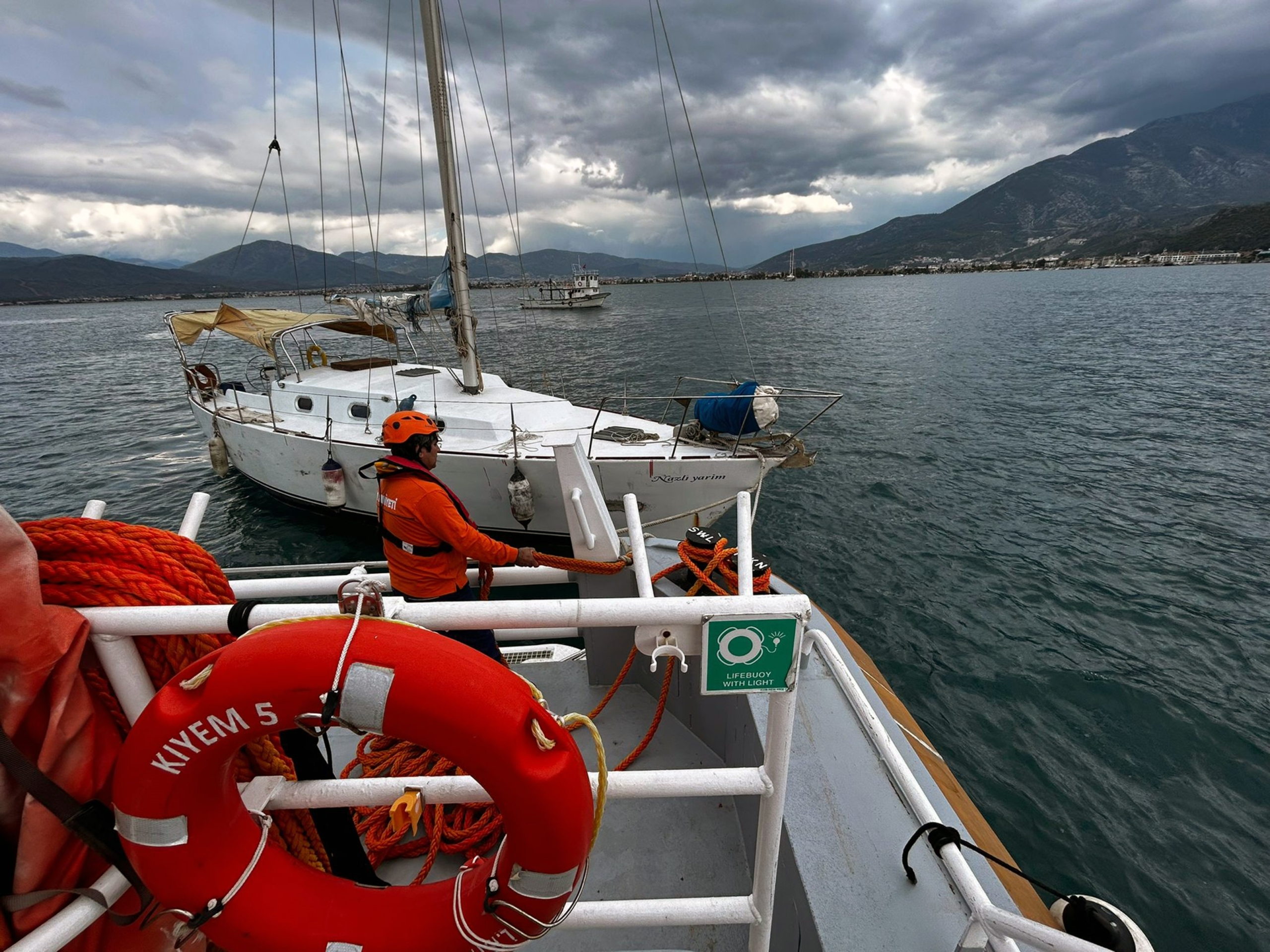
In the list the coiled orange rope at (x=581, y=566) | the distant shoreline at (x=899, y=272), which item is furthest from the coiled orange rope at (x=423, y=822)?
the distant shoreline at (x=899, y=272)

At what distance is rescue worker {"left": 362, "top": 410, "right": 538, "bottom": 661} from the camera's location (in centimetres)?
296

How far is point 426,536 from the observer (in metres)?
3.06

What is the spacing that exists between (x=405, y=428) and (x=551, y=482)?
5226 mm

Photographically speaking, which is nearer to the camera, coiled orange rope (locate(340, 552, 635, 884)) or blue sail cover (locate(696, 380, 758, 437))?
coiled orange rope (locate(340, 552, 635, 884))

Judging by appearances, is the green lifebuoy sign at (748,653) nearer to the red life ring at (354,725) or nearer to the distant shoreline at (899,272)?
the red life ring at (354,725)

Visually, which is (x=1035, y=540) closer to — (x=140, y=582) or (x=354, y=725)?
(x=354, y=725)

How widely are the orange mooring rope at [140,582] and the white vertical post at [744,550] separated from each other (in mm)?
1386

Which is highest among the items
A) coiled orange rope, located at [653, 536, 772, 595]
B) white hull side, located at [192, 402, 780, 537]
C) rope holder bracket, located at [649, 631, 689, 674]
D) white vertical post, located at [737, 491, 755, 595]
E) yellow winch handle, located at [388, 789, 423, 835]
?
white vertical post, located at [737, 491, 755, 595]

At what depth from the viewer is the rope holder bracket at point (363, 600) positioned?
3.96 feet

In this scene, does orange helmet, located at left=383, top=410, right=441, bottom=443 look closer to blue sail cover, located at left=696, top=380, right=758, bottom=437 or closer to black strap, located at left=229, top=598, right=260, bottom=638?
black strap, located at left=229, top=598, right=260, bottom=638

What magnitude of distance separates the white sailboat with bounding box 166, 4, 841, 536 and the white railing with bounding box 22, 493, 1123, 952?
4.90m

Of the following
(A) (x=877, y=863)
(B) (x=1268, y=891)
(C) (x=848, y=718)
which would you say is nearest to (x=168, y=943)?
(A) (x=877, y=863)

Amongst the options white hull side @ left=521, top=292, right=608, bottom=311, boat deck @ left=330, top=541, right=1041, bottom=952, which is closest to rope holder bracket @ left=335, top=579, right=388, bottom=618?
boat deck @ left=330, top=541, right=1041, bottom=952

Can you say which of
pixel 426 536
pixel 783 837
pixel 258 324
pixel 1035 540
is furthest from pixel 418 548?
pixel 258 324
